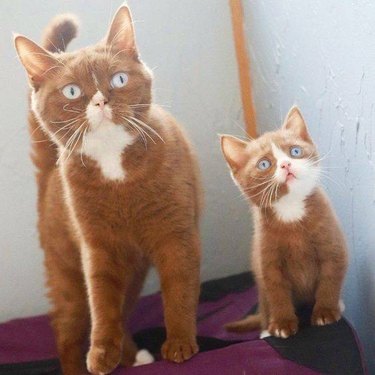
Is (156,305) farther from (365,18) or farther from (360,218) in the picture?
(365,18)

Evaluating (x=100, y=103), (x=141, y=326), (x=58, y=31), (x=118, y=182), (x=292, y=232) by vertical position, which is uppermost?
(x=58, y=31)

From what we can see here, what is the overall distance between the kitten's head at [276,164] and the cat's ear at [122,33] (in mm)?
235

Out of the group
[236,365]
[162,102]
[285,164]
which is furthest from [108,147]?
[162,102]

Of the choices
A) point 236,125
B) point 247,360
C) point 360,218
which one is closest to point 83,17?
point 236,125

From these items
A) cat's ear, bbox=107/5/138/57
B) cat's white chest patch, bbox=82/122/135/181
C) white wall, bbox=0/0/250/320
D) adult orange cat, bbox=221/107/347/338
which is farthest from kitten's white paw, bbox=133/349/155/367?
cat's ear, bbox=107/5/138/57

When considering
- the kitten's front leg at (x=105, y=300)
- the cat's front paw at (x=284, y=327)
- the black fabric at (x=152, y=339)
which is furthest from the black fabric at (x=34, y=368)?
the cat's front paw at (x=284, y=327)

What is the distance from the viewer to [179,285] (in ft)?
3.40

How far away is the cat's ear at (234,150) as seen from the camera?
1.05 meters

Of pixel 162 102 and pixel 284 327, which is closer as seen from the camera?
pixel 284 327

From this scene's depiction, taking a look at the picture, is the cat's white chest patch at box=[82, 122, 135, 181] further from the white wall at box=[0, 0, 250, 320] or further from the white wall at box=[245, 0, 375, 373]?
the white wall at box=[0, 0, 250, 320]

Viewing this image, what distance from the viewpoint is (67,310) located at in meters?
1.20

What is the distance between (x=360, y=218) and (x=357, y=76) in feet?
0.87

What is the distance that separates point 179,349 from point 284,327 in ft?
0.59

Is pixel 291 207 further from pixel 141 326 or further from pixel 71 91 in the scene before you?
pixel 141 326
